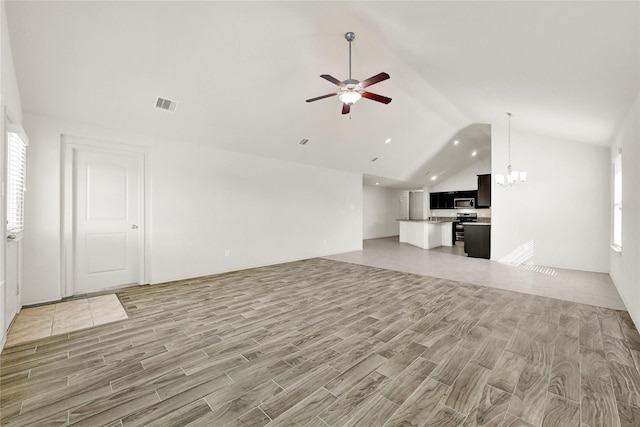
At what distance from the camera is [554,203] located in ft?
20.6

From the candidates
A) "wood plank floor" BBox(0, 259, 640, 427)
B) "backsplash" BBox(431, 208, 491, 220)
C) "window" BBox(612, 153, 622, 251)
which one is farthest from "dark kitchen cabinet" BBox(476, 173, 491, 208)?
"wood plank floor" BBox(0, 259, 640, 427)

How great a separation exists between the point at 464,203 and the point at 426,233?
411cm

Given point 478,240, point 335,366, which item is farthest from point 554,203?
point 335,366

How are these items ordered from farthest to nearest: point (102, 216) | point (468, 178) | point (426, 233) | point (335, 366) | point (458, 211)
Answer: point (458, 211), point (468, 178), point (426, 233), point (102, 216), point (335, 366)

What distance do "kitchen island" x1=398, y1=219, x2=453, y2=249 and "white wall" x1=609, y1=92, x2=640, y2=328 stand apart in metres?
5.23

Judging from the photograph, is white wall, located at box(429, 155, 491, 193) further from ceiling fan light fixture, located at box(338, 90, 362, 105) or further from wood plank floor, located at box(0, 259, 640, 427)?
ceiling fan light fixture, located at box(338, 90, 362, 105)

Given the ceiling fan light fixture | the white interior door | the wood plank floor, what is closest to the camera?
the wood plank floor

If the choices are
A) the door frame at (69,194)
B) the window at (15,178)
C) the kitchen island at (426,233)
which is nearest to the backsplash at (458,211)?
the kitchen island at (426,233)

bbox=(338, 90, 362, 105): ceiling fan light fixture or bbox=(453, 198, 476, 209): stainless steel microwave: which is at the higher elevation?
bbox=(338, 90, 362, 105): ceiling fan light fixture

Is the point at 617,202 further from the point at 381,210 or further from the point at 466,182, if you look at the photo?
the point at 381,210

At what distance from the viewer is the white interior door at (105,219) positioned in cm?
427

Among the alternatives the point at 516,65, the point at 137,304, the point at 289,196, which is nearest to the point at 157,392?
the point at 137,304

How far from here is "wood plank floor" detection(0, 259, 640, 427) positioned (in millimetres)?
1755

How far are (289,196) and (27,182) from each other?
4.60 meters
